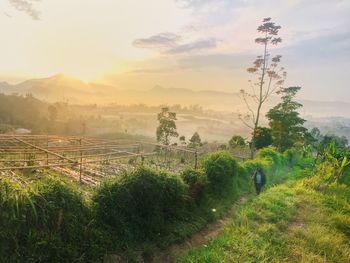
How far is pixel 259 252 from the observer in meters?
8.02

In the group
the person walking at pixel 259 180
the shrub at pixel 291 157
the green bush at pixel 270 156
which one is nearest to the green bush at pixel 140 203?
the person walking at pixel 259 180

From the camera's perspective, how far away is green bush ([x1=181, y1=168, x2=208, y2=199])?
31.8 ft

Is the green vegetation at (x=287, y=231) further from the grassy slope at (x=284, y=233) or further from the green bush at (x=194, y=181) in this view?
the green bush at (x=194, y=181)

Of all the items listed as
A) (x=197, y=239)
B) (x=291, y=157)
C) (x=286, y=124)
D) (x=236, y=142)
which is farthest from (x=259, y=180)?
(x=286, y=124)

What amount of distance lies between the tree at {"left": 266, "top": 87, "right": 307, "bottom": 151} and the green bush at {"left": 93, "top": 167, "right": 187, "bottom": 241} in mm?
32892

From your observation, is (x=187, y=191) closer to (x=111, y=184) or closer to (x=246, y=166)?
(x=111, y=184)

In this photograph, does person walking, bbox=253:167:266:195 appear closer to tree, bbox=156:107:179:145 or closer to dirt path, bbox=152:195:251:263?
dirt path, bbox=152:195:251:263

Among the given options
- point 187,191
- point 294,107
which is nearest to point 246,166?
point 187,191

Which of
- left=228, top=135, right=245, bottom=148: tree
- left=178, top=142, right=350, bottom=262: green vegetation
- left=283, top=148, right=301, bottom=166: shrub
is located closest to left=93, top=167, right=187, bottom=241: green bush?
left=178, top=142, right=350, bottom=262: green vegetation

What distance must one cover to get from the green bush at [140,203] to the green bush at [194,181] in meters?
1.19

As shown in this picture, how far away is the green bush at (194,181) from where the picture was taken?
9688 millimetres

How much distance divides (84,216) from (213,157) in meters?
6.62

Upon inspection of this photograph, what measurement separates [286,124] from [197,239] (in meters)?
33.7

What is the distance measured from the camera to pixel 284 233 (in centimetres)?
970
